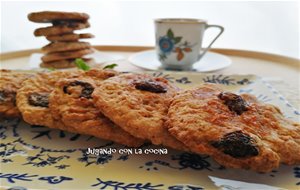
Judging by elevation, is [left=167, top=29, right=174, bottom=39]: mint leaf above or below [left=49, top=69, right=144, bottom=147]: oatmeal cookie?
above

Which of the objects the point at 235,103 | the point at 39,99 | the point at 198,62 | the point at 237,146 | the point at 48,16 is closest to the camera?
the point at 237,146

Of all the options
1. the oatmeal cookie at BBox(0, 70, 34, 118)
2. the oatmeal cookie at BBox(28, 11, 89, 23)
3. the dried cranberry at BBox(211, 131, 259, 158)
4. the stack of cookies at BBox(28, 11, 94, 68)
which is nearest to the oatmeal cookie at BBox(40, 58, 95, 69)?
the stack of cookies at BBox(28, 11, 94, 68)

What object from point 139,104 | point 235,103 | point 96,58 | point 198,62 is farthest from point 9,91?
point 198,62

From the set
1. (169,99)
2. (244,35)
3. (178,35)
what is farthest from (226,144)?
(244,35)

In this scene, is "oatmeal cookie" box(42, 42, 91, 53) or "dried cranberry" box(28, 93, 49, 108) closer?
"dried cranberry" box(28, 93, 49, 108)

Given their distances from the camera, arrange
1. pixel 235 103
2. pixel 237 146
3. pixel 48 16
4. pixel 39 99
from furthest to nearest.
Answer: pixel 48 16
pixel 39 99
pixel 235 103
pixel 237 146

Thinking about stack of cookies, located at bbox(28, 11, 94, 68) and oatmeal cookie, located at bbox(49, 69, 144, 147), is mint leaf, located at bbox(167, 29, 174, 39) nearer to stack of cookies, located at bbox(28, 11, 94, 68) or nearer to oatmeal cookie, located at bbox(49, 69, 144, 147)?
stack of cookies, located at bbox(28, 11, 94, 68)

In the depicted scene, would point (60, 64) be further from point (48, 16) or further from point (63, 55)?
point (48, 16)

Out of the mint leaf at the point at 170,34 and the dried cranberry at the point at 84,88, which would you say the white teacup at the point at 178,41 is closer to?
the mint leaf at the point at 170,34
